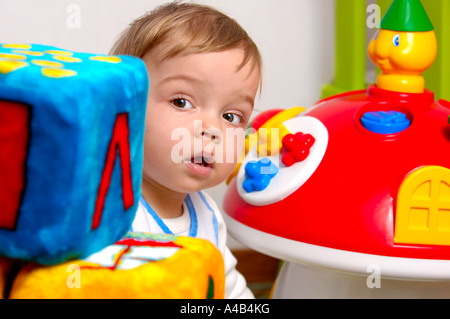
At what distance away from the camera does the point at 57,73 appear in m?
0.35

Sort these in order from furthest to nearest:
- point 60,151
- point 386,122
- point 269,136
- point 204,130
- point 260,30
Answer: point 260,30, point 269,136, point 386,122, point 204,130, point 60,151

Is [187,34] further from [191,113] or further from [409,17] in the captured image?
[409,17]

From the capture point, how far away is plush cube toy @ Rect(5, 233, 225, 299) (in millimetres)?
368

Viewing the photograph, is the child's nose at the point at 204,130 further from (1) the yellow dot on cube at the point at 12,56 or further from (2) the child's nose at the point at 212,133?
(1) the yellow dot on cube at the point at 12,56

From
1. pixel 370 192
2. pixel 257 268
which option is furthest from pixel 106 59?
pixel 257 268

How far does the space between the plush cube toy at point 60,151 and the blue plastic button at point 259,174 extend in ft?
1.67

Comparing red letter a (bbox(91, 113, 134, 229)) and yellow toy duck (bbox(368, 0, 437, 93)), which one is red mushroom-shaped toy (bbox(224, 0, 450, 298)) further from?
red letter a (bbox(91, 113, 134, 229))

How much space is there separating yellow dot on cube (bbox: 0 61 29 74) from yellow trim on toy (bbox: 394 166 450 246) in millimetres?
551

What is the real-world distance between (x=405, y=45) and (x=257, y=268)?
30.2 inches

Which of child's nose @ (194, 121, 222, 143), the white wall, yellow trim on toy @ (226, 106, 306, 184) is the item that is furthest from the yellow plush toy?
the white wall
